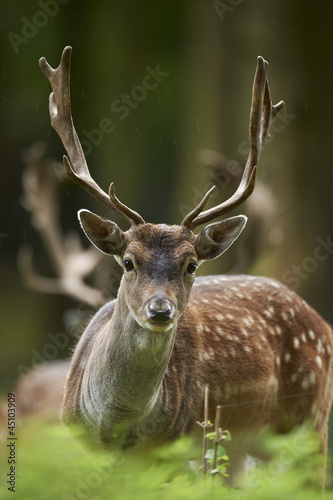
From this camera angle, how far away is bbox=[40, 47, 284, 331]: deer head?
3826mm

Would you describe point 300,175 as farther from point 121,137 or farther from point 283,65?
point 121,137

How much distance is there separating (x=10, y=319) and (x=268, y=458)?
11.1 m

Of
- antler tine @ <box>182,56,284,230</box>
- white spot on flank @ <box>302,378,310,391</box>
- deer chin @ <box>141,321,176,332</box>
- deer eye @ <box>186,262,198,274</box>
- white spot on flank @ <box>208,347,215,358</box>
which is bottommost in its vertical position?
white spot on flank @ <box>302,378,310,391</box>

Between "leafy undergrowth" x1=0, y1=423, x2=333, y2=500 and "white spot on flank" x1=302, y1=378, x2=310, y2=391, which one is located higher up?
"leafy undergrowth" x1=0, y1=423, x2=333, y2=500

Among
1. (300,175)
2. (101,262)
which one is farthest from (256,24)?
(101,262)

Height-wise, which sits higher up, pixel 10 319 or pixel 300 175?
pixel 300 175

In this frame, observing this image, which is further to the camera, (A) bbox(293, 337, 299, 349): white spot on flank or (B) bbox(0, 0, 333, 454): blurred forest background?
(B) bbox(0, 0, 333, 454): blurred forest background

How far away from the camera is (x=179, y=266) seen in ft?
13.0

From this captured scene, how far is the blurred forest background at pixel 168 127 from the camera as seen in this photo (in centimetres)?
948

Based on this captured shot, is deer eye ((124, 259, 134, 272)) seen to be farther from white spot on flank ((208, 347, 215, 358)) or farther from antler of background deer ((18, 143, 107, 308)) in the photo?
antler of background deer ((18, 143, 107, 308))

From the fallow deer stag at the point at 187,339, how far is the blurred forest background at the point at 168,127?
2409 millimetres

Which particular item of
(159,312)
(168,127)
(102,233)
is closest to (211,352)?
(102,233)

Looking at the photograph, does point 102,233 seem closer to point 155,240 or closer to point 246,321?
point 155,240

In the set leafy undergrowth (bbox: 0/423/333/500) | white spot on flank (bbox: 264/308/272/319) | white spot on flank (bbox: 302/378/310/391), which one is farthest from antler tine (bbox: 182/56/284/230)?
leafy undergrowth (bbox: 0/423/333/500)
